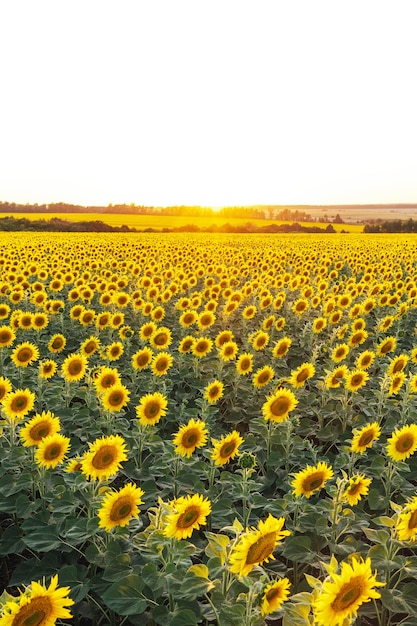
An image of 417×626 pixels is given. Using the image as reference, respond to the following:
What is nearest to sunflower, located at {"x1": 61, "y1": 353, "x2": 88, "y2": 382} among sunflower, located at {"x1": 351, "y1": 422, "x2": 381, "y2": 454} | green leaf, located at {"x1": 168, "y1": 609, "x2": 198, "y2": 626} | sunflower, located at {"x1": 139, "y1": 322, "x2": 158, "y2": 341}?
sunflower, located at {"x1": 139, "y1": 322, "x2": 158, "y2": 341}

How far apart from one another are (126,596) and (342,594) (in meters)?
1.34

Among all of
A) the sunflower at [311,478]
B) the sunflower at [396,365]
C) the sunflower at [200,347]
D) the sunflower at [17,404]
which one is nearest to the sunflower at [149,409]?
the sunflower at [17,404]

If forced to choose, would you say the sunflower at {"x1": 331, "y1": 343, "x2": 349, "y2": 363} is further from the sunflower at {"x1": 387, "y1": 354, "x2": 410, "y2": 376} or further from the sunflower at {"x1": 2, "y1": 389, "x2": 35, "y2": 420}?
the sunflower at {"x1": 2, "y1": 389, "x2": 35, "y2": 420}

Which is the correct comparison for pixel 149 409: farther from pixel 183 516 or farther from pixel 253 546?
pixel 253 546

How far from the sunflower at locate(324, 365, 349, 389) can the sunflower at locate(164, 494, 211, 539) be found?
3.27 metres

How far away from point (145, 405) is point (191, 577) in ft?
7.67

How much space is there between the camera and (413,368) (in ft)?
26.5

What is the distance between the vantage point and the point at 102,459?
3811 mm

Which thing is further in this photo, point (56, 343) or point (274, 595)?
point (56, 343)

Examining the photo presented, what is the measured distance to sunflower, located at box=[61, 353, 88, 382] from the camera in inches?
243

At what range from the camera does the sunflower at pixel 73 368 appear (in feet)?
20.2

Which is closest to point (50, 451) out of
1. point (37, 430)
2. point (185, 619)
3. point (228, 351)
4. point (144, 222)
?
point (37, 430)

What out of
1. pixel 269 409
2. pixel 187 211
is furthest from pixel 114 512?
pixel 187 211

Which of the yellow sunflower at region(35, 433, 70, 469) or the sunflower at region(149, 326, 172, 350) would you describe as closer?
the yellow sunflower at region(35, 433, 70, 469)
